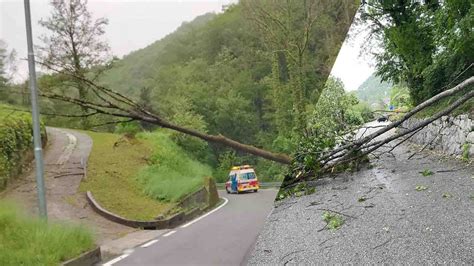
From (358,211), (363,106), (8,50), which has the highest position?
(8,50)

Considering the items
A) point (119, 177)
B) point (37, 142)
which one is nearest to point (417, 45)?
point (119, 177)

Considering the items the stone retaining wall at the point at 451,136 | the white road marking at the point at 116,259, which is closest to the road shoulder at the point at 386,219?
the stone retaining wall at the point at 451,136

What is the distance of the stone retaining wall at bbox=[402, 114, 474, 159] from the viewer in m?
4.24

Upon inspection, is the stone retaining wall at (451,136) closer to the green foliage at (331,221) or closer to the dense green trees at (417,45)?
the dense green trees at (417,45)

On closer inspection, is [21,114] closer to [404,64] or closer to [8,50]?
[8,50]

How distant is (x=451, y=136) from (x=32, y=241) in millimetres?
5208

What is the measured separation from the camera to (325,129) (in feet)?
5.25

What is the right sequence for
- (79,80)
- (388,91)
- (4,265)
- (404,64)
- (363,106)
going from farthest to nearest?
(404,64), (388,91), (363,106), (79,80), (4,265)

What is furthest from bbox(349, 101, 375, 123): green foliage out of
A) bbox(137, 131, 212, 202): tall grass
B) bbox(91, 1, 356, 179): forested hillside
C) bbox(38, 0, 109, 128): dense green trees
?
bbox(38, 0, 109, 128): dense green trees

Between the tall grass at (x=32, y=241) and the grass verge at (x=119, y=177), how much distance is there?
106mm

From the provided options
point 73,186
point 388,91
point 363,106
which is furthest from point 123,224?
point 388,91

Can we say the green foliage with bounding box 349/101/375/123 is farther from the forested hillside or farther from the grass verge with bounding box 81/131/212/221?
the grass verge with bounding box 81/131/212/221

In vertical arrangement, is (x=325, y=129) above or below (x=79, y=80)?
below

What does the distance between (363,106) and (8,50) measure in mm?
1724
